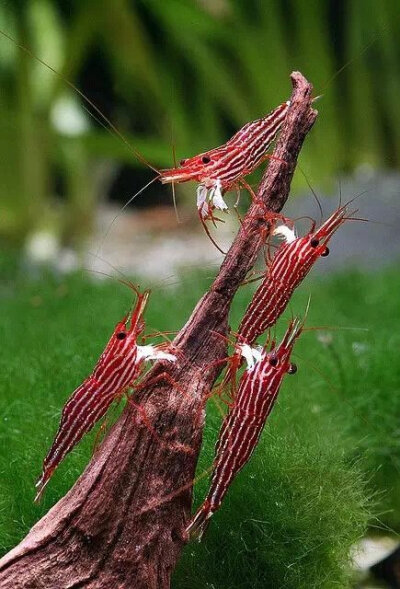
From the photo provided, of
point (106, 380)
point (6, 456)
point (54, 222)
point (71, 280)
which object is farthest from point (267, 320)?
point (54, 222)

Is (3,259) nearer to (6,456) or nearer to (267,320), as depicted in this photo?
(6,456)

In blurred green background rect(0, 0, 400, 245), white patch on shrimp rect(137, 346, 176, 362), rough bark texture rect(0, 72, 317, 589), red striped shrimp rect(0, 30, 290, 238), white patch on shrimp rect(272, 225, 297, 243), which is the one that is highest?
blurred green background rect(0, 0, 400, 245)

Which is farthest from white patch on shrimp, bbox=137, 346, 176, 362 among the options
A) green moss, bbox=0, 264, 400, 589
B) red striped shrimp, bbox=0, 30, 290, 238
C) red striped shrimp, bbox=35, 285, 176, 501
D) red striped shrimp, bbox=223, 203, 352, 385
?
green moss, bbox=0, 264, 400, 589

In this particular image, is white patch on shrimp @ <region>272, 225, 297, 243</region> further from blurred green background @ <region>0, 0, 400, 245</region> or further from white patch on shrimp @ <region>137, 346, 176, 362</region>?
blurred green background @ <region>0, 0, 400, 245</region>

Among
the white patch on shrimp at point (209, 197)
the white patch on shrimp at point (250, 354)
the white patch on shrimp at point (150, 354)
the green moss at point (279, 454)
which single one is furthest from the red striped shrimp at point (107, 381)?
the green moss at point (279, 454)

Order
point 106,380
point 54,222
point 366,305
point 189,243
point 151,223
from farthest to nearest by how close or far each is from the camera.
Result: point 151,223 → point 189,243 → point 54,222 → point 366,305 → point 106,380

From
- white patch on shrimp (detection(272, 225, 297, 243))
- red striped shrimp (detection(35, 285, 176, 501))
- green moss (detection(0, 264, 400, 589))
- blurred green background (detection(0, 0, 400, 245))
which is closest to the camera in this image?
red striped shrimp (detection(35, 285, 176, 501))

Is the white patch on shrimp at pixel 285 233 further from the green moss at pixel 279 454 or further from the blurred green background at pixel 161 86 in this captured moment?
the blurred green background at pixel 161 86
